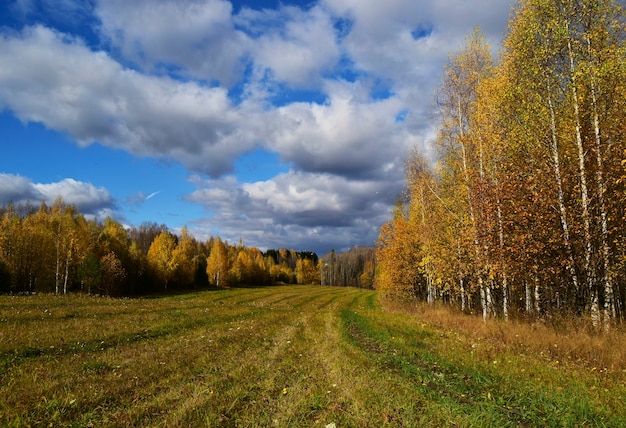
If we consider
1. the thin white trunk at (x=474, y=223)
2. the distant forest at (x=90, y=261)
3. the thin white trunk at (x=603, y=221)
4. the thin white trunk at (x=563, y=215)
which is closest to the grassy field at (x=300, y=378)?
the thin white trunk at (x=603, y=221)

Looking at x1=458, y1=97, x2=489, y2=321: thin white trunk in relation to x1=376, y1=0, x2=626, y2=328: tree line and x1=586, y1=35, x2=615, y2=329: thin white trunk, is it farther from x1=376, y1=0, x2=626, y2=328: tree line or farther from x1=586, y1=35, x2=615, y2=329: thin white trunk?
x1=586, y1=35, x2=615, y2=329: thin white trunk

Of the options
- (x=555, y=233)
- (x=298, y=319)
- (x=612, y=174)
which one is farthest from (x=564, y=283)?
(x=298, y=319)

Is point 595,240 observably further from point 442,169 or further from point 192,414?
point 192,414

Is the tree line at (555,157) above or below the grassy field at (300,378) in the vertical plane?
above

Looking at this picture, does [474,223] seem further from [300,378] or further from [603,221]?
[300,378]

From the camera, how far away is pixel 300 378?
889 centimetres

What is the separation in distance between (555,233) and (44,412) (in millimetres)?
17486

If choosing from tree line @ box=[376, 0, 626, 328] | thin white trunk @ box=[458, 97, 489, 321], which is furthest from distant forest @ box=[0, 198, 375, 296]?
tree line @ box=[376, 0, 626, 328]

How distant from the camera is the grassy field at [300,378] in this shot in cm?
646

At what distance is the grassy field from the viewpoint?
255 inches

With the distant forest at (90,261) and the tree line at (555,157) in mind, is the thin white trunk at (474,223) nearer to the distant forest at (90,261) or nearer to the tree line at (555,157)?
the tree line at (555,157)

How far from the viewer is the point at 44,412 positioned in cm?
632

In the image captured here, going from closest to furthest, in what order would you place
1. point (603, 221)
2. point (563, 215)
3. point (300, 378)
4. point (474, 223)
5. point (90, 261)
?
1. point (300, 378)
2. point (603, 221)
3. point (563, 215)
4. point (474, 223)
5. point (90, 261)

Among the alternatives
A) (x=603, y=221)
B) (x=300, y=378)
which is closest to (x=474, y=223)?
(x=603, y=221)
